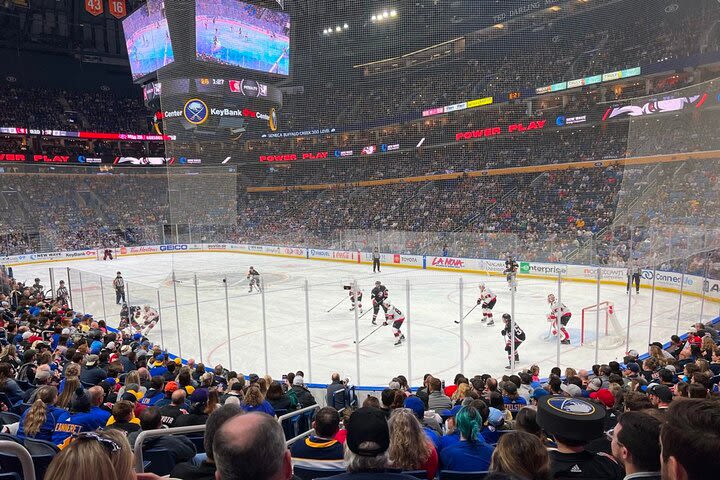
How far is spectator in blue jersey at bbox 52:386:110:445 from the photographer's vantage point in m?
4.05

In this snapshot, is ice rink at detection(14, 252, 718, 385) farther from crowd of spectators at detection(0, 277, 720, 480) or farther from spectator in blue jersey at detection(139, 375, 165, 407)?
spectator in blue jersey at detection(139, 375, 165, 407)

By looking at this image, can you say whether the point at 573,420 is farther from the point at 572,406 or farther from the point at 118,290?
the point at 118,290

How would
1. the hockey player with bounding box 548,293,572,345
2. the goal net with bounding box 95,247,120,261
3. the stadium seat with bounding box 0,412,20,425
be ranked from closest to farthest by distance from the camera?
the stadium seat with bounding box 0,412,20,425 → the hockey player with bounding box 548,293,572,345 → the goal net with bounding box 95,247,120,261

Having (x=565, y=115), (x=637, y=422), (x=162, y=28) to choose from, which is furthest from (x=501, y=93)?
(x=637, y=422)

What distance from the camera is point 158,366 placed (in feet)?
26.7

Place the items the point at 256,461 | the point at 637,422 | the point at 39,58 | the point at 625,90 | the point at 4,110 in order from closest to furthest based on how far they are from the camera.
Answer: the point at 256,461 → the point at 637,422 → the point at 625,90 → the point at 4,110 → the point at 39,58

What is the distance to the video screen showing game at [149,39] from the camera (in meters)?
24.2

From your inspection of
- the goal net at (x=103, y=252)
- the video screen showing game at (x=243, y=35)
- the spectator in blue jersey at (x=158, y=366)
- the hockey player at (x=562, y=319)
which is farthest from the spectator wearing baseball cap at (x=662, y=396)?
the goal net at (x=103, y=252)

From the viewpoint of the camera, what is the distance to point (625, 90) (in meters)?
28.5

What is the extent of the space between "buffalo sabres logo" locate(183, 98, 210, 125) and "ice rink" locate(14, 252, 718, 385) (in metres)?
7.78

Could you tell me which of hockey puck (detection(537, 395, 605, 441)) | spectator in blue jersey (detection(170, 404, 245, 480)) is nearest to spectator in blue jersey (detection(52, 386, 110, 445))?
spectator in blue jersey (detection(170, 404, 245, 480))

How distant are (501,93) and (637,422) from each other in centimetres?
3029

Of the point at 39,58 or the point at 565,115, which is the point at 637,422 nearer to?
the point at 565,115

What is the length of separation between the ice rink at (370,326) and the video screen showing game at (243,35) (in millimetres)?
11304
